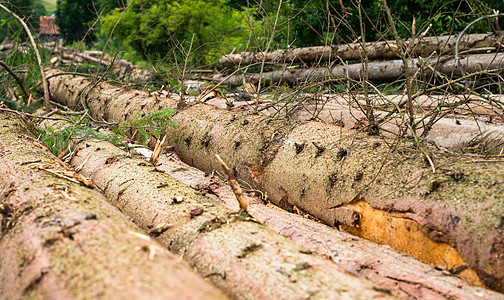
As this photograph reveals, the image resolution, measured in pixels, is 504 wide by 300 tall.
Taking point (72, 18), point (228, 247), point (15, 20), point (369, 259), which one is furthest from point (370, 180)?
point (72, 18)

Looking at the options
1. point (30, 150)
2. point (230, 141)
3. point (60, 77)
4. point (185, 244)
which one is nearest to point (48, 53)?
point (60, 77)

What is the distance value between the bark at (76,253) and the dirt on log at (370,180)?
113cm

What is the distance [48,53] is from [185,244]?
20.0 ft

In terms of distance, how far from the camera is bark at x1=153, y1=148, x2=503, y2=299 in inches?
58.3

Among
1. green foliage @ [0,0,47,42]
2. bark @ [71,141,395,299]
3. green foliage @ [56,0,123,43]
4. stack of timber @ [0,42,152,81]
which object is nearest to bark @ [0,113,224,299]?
bark @ [71,141,395,299]

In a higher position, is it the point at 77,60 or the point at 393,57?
the point at 393,57

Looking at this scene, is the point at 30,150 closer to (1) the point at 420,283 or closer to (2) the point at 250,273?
(2) the point at 250,273

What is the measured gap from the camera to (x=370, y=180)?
2111mm

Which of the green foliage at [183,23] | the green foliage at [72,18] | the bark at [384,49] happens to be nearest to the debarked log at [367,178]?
the bark at [384,49]

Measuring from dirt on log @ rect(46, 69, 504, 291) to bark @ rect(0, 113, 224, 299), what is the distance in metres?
1.13

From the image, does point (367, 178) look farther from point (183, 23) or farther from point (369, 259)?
point (183, 23)

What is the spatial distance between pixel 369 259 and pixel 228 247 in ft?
2.21

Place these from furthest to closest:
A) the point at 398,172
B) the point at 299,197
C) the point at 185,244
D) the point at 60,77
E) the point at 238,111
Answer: the point at 60,77
the point at 238,111
the point at 299,197
the point at 398,172
the point at 185,244

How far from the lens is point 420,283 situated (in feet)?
4.96
